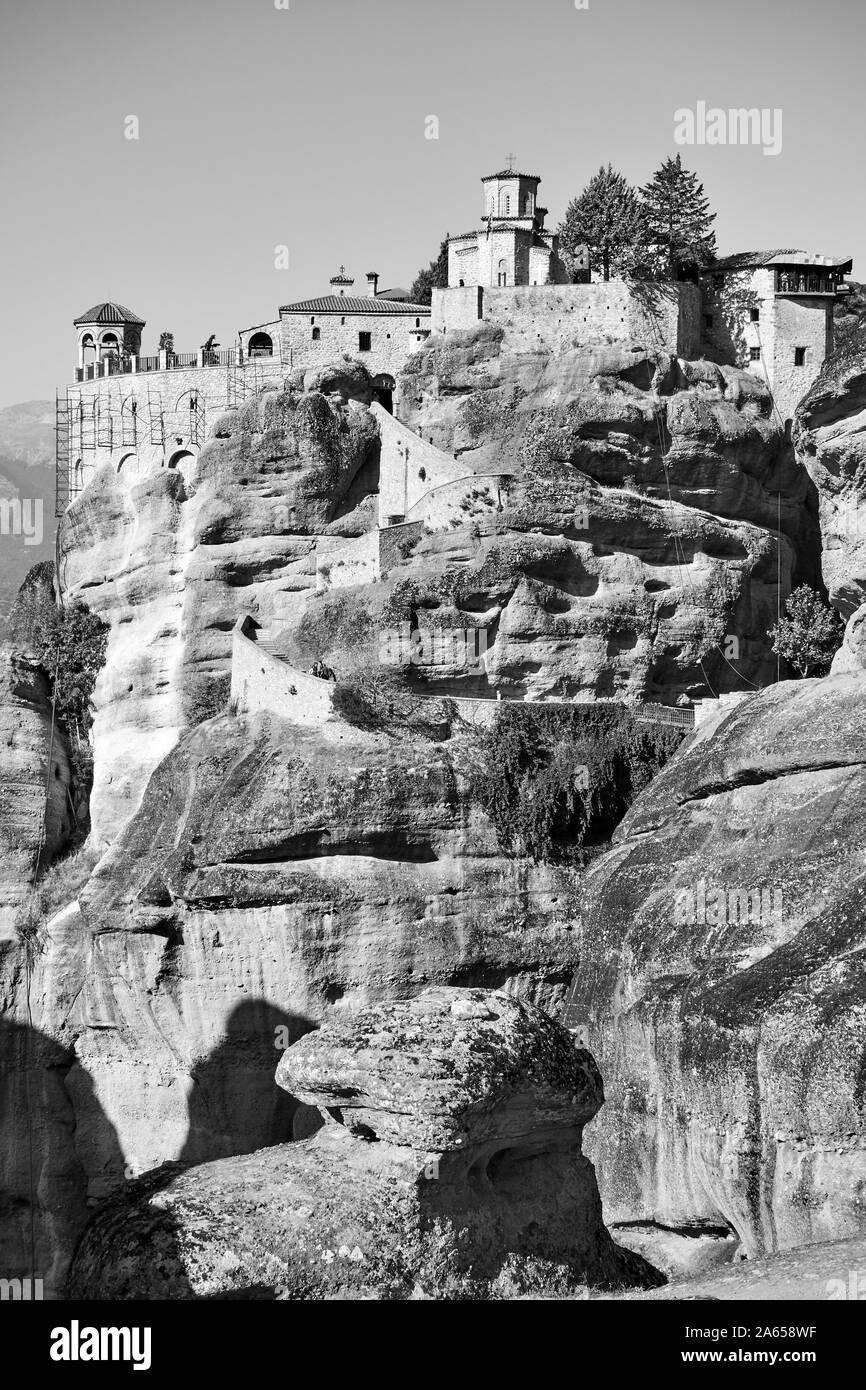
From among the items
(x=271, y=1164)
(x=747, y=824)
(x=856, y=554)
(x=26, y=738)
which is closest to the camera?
(x=271, y=1164)

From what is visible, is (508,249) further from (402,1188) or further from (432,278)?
(402,1188)

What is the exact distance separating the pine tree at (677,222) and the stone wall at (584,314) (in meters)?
1.89

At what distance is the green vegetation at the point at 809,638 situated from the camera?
50219 mm

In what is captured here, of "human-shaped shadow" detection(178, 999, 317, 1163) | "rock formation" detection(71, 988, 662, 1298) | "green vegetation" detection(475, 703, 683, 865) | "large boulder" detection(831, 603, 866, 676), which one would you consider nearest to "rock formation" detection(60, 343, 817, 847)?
"green vegetation" detection(475, 703, 683, 865)

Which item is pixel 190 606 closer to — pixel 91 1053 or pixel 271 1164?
pixel 91 1053

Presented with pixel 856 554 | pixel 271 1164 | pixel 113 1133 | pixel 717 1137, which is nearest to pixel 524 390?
pixel 856 554

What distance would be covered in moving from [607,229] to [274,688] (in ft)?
59.4

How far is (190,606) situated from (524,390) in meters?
11.0

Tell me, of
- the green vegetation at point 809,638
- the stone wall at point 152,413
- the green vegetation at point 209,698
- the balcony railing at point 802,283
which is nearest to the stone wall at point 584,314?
the balcony railing at point 802,283

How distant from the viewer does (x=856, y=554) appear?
43781 millimetres

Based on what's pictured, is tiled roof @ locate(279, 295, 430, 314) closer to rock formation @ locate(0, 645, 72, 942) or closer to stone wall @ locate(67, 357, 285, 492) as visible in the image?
stone wall @ locate(67, 357, 285, 492)

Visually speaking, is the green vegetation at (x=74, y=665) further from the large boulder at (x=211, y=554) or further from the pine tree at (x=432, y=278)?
the pine tree at (x=432, y=278)

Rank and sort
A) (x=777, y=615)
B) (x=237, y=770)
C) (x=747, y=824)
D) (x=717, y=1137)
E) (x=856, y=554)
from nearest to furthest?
(x=717, y=1137) < (x=747, y=824) < (x=856, y=554) < (x=237, y=770) < (x=777, y=615)

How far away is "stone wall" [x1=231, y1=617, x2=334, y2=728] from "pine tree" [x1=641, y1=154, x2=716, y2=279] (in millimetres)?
16440
